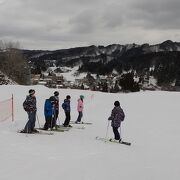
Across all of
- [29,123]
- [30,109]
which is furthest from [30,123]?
[30,109]

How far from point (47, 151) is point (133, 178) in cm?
367

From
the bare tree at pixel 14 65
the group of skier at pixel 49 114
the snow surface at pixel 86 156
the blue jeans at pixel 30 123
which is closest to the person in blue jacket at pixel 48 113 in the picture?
the group of skier at pixel 49 114

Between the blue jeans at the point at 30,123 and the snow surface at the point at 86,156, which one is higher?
the blue jeans at the point at 30,123

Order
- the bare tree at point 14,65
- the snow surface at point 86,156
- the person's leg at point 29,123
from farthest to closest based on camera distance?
the bare tree at point 14,65 → the person's leg at point 29,123 → the snow surface at point 86,156

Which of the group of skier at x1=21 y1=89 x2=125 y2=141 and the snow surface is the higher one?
the group of skier at x1=21 y1=89 x2=125 y2=141

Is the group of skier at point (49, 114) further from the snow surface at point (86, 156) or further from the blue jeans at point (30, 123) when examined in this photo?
the snow surface at point (86, 156)

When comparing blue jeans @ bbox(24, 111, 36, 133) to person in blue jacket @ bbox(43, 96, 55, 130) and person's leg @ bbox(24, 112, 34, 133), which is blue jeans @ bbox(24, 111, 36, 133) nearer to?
person's leg @ bbox(24, 112, 34, 133)

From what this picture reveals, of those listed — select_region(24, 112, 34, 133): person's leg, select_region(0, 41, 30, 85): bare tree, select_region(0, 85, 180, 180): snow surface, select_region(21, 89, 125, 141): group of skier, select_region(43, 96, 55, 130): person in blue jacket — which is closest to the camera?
select_region(0, 85, 180, 180): snow surface

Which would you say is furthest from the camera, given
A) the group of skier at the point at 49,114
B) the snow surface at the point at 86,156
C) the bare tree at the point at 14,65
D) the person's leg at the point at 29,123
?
the bare tree at the point at 14,65

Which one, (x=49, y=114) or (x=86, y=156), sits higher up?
(x=49, y=114)

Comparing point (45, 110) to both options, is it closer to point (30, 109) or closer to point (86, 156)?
point (30, 109)

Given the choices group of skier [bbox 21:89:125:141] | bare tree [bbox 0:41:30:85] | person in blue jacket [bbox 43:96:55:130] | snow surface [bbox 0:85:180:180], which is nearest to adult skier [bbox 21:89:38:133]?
group of skier [bbox 21:89:125:141]

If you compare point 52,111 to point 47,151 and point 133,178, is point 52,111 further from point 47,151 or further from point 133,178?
point 133,178

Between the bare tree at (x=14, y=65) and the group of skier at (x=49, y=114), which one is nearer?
the group of skier at (x=49, y=114)
